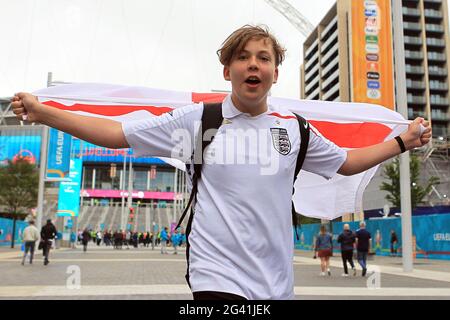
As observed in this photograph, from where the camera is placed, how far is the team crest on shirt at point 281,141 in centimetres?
203

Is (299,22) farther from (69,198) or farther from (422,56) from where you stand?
(69,198)

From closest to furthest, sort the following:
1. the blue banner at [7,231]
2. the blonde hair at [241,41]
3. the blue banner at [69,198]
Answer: the blonde hair at [241,41] → the blue banner at [69,198] → the blue banner at [7,231]

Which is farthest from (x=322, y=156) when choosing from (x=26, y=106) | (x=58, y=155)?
(x=58, y=155)

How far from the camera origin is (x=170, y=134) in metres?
2.07

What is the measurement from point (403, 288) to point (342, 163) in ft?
31.8

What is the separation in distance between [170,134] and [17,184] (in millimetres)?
39846

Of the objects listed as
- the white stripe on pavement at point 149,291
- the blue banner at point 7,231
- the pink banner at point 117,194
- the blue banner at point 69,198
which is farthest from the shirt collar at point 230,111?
the pink banner at point 117,194

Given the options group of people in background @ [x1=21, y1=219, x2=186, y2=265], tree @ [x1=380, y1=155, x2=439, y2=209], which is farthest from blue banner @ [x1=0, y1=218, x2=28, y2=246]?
tree @ [x1=380, y1=155, x2=439, y2=209]

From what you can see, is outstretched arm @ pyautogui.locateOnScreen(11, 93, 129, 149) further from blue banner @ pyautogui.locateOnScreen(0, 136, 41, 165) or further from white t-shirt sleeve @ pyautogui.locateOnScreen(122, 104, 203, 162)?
blue banner @ pyautogui.locateOnScreen(0, 136, 41, 165)

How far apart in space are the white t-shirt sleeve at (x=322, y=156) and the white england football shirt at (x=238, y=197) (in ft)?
0.59

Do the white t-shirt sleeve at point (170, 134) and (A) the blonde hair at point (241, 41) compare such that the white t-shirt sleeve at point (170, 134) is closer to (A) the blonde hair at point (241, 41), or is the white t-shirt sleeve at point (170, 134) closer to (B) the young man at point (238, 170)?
(B) the young man at point (238, 170)

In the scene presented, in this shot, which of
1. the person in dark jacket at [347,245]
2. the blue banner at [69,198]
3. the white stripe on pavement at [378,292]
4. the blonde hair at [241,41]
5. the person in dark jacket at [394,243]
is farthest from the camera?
the blue banner at [69,198]
